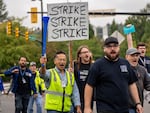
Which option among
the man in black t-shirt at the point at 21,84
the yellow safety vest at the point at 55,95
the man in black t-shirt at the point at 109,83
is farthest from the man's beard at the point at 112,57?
the man in black t-shirt at the point at 21,84

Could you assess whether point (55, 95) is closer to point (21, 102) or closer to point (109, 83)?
point (109, 83)

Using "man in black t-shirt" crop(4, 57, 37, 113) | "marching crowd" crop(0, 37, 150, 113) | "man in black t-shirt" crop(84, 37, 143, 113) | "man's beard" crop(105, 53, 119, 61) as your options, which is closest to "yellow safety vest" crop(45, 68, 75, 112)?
"marching crowd" crop(0, 37, 150, 113)

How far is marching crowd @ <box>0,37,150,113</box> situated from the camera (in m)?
6.42

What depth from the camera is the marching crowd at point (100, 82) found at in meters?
6.42

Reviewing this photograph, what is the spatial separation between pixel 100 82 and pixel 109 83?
13cm

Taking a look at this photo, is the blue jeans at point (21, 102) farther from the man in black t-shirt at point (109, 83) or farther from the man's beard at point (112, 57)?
the man's beard at point (112, 57)

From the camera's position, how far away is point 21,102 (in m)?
12.4

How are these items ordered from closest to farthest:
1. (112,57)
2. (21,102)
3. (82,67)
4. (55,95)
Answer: (112,57) < (55,95) < (82,67) < (21,102)

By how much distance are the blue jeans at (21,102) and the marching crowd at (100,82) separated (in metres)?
3.69

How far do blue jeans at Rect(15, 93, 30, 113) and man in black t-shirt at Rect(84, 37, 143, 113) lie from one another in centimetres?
600

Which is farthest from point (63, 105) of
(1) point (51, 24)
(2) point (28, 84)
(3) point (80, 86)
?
(2) point (28, 84)

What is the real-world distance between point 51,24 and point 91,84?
3.49 metres

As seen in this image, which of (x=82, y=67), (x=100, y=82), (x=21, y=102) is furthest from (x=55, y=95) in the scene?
(x=21, y=102)

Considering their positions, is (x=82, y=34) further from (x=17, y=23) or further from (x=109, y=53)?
(x=17, y=23)
